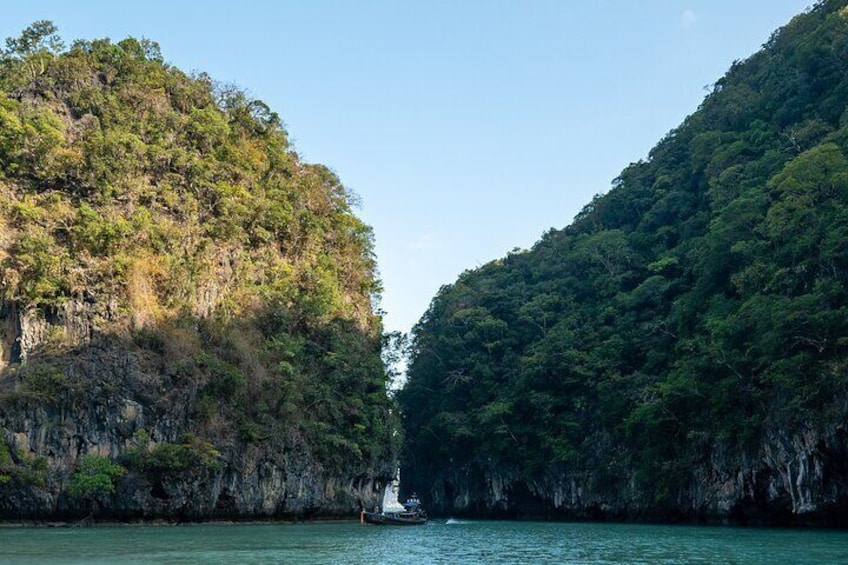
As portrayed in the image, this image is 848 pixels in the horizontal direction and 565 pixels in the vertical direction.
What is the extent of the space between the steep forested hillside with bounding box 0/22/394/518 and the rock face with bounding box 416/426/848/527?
10437 mm

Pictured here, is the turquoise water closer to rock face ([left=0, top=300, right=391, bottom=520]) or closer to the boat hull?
rock face ([left=0, top=300, right=391, bottom=520])

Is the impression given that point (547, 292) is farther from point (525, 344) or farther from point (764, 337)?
point (764, 337)

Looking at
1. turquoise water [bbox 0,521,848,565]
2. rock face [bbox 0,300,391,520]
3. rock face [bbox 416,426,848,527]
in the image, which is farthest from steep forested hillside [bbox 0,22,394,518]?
rock face [bbox 416,426,848,527]

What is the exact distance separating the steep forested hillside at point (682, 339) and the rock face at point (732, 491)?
82 mm

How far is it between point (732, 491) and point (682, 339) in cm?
887

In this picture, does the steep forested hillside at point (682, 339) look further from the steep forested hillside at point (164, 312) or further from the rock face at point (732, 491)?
the steep forested hillside at point (164, 312)

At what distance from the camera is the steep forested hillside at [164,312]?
3169 cm

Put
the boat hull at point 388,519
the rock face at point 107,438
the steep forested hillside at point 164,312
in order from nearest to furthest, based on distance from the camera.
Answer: the rock face at point 107,438 → the steep forested hillside at point 164,312 → the boat hull at point 388,519

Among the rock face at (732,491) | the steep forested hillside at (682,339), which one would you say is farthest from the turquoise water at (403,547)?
the steep forested hillside at (682,339)

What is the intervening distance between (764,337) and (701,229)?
17968 mm

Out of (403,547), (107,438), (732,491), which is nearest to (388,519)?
(403,547)

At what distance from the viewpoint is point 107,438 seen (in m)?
32.0

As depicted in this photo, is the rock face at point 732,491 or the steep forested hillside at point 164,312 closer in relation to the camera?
the rock face at point 732,491

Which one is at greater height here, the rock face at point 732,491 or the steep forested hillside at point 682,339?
the steep forested hillside at point 682,339
